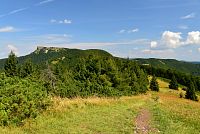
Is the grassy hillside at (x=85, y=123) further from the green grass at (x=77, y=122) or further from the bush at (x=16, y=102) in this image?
the bush at (x=16, y=102)

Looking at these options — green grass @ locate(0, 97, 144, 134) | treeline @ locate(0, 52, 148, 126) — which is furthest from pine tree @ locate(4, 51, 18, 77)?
green grass @ locate(0, 97, 144, 134)

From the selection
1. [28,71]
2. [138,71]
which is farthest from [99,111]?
[28,71]

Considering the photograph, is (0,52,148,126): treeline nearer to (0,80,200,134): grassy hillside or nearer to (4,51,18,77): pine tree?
(4,51,18,77): pine tree

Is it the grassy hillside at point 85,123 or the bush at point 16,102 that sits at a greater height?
the bush at point 16,102

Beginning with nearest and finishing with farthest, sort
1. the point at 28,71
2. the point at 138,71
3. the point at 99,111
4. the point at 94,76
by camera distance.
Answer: the point at 99,111
the point at 94,76
the point at 138,71
the point at 28,71

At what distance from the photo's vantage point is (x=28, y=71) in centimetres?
9581

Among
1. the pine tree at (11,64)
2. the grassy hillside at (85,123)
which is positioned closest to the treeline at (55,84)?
the pine tree at (11,64)

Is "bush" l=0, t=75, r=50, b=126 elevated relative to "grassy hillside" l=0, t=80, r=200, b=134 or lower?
elevated

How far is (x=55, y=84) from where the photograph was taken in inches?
2184

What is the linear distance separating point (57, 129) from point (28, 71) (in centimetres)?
8414

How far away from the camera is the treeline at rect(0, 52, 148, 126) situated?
1376 cm

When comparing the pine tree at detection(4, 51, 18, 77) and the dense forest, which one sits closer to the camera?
the dense forest

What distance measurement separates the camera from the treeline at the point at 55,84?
13.8m

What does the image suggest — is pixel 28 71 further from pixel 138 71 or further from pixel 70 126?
pixel 70 126
